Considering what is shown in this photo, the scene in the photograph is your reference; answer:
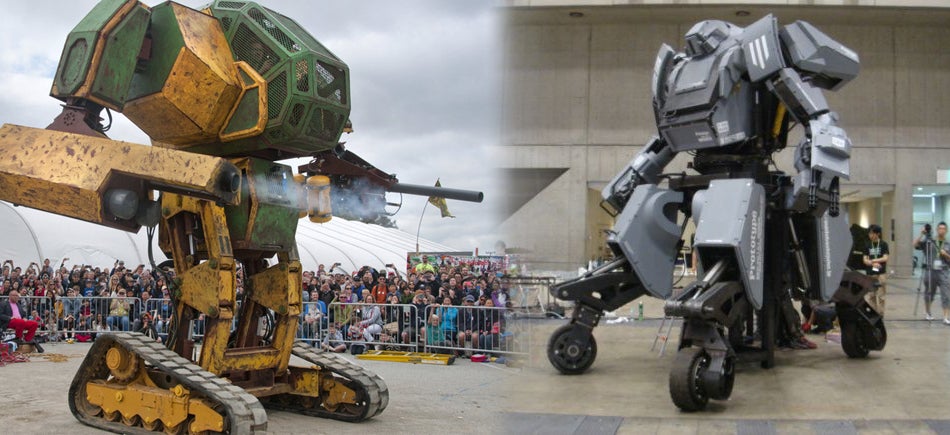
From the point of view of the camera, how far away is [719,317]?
17.6 ft

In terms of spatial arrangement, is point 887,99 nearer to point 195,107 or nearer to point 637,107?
point 637,107

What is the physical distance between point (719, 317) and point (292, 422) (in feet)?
11.2

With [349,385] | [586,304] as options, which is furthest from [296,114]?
[586,304]

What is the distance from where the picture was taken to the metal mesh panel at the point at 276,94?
5.59 meters

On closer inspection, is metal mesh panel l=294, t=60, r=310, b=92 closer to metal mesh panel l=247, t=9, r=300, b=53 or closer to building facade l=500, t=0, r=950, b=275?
metal mesh panel l=247, t=9, r=300, b=53

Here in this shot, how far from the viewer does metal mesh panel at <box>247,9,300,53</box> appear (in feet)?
18.8

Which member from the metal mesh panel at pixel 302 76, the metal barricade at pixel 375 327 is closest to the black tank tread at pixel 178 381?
the metal mesh panel at pixel 302 76

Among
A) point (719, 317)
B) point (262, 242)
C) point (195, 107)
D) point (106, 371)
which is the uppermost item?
point (195, 107)

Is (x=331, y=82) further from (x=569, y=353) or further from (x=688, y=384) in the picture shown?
(x=688, y=384)

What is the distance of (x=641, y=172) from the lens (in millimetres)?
7102

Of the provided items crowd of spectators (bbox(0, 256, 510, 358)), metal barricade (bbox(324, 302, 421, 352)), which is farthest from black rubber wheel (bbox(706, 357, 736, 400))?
metal barricade (bbox(324, 302, 421, 352))

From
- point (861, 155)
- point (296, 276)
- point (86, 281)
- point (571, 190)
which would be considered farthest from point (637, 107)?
point (296, 276)

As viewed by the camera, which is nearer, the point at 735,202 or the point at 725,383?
the point at 725,383

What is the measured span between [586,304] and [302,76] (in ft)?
9.33
